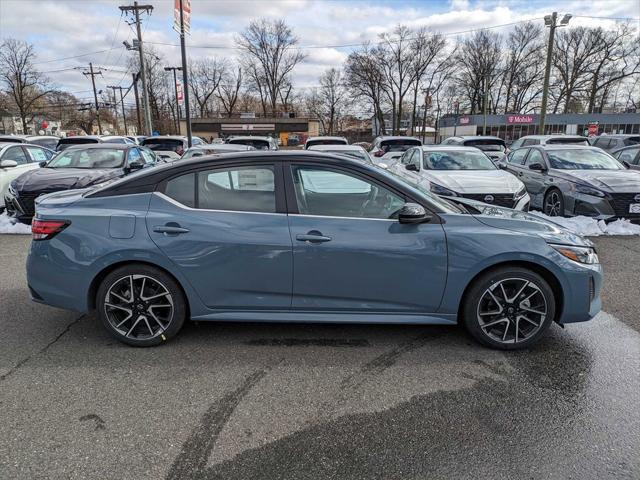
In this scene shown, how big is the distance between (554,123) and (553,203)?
2226 inches

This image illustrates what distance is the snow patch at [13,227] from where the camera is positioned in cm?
791

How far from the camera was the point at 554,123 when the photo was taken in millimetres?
57000

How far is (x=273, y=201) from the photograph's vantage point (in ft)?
11.3

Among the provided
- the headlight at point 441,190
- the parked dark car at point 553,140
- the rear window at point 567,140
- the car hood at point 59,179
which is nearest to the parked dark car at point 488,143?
the parked dark car at point 553,140

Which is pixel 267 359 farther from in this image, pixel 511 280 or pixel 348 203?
pixel 511 280

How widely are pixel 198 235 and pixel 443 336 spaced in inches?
87.6

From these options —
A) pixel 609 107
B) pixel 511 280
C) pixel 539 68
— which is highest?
pixel 539 68

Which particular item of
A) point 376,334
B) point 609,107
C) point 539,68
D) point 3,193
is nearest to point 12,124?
point 3,193

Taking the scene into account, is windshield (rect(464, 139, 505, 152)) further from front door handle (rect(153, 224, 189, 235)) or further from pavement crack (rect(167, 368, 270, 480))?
pavement crack (rect(167, 368, 270, 480))

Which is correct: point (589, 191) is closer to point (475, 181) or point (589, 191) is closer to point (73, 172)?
point (475, 181)

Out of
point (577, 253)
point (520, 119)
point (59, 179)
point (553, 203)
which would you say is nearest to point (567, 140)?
point (553, 203)

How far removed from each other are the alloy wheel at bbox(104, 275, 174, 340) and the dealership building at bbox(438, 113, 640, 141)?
58.0 metres

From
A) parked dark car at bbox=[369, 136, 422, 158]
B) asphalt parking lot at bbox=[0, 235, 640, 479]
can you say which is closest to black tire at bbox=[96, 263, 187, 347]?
asphalt parking lot at bbox=[0, 235, 640, 479]

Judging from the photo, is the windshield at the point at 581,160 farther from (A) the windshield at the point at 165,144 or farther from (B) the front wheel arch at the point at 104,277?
(A) the windshield at the point at 165,144
